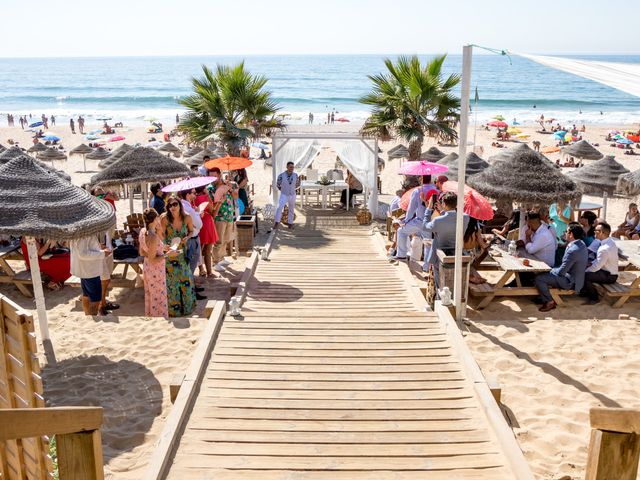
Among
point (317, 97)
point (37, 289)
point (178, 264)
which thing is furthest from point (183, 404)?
point (317, 97)

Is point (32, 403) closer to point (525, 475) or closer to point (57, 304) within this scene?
point (525, 475)

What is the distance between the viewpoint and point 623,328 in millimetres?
7219

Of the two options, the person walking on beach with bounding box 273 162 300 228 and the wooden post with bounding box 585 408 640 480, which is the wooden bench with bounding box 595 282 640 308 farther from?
the person walking on beach with bounding box 273 162 300 228

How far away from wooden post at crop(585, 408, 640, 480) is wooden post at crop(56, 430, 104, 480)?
193 cm

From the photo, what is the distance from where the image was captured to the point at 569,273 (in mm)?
8117

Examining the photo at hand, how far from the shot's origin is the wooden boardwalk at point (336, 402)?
423 centimetres

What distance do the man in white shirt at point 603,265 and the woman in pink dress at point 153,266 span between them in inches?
233

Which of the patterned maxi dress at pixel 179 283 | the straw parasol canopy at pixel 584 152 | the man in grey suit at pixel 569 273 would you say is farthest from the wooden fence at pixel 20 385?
the straw parasol canopy at pixel 584 152

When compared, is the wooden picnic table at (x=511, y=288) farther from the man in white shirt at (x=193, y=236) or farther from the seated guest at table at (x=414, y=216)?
the man in white shirt at (x=193, y=236)

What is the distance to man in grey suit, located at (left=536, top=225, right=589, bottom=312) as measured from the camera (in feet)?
26.0

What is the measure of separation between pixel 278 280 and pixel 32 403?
567cm

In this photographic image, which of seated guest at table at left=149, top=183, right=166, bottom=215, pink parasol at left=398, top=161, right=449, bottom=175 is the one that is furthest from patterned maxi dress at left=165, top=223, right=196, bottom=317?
pink parasol at left=398, top=161, right=449, bottom=175

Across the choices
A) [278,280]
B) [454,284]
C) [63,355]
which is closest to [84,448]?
[63,355]

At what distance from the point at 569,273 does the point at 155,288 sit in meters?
5.72
